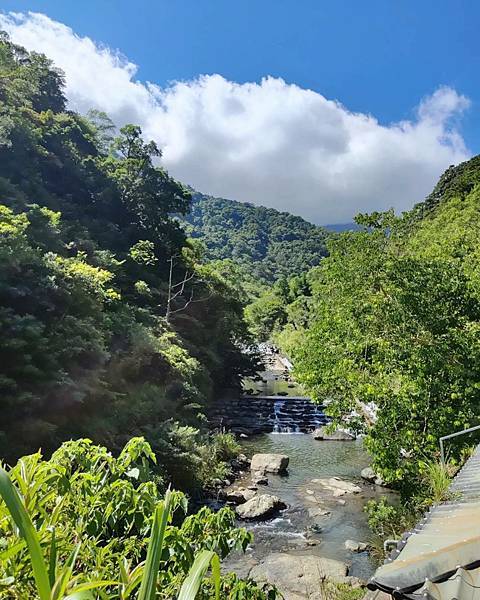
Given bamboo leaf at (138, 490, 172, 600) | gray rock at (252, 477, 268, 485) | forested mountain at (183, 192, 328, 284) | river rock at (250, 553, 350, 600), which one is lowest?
gray rock at (252, 477, 268, 485)

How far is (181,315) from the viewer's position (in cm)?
2750

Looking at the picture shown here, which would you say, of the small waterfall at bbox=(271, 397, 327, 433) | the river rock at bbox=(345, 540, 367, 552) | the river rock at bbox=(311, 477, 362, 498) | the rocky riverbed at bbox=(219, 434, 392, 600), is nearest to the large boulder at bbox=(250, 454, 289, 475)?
the rocky riverbed at bbox=(219, 434, 392, 600)

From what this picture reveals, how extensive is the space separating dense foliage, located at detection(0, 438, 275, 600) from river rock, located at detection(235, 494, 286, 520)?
9.43m

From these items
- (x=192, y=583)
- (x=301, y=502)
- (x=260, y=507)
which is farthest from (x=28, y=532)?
(x=301, y=502)

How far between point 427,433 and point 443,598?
6.31 metres

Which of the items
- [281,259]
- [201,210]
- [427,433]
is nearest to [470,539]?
[427,433]

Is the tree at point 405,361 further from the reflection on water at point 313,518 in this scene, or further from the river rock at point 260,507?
the river rock at point 260,507

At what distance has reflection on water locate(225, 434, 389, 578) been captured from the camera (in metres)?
9.33

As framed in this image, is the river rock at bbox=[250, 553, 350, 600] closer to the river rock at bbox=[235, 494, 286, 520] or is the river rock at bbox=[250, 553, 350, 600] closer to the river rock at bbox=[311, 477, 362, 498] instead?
the river rock at bbox=[235, 494, 286, 520]

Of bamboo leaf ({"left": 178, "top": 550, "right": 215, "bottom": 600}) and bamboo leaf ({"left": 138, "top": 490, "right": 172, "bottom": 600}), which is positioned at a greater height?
bamboo leaf ({"left": 138, "top": 490, "right": 172, "bottom": 600})

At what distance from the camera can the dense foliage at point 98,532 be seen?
1613 mm

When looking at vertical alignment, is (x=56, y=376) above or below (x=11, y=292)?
below

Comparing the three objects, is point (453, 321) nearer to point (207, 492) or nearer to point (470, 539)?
point (470, 539)

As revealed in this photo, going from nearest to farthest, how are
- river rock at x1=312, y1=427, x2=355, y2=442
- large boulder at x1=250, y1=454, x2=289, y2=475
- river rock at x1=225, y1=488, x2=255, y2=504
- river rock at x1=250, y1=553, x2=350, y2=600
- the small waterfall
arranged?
river rock at x1=250, y1=553, x2=350, y2=600 → river rock at x1=225, y1=488, x2=255, y2=504 → large boulder at x1=250, y1=454, x2=289, y2=475 → river rock at x1=312, y1=427, x2=355, y2=442 → the small waterfall
